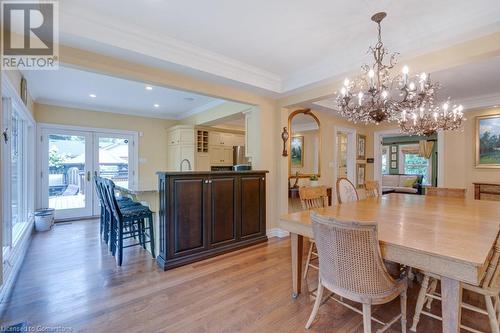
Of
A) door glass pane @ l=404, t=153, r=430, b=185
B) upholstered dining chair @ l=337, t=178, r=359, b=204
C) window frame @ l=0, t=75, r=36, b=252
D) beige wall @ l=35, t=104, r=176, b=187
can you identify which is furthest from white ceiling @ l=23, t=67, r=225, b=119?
door glass pane @ l=404, t=153, r=430, b=185

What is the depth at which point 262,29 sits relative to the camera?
8.02ft

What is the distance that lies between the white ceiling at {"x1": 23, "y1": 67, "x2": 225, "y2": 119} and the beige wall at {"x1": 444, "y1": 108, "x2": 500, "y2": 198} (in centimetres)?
478

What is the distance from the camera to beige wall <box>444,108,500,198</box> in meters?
4.62

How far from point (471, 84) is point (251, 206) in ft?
13.0

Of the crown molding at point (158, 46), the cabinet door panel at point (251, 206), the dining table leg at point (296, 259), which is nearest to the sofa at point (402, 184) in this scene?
the cabinet door panel at point (251, 206)

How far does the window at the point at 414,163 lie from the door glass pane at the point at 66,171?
37.7ft

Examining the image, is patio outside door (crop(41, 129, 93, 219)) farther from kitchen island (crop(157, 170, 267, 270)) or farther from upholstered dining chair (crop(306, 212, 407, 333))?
upholstered dining chair (crop(306, 212, 407, 333))

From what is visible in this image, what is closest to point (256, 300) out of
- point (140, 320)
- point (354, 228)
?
point (140, 320)

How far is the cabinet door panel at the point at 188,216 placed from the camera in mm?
2904

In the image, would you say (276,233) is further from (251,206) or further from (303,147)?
(303,147)

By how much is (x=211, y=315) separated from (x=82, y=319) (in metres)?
1.01

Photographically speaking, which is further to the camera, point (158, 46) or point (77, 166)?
point (77, 166)

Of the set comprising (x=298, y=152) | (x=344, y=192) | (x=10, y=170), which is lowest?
(x=344, y=192)

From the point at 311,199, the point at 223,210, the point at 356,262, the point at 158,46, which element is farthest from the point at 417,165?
the point at 158,46
